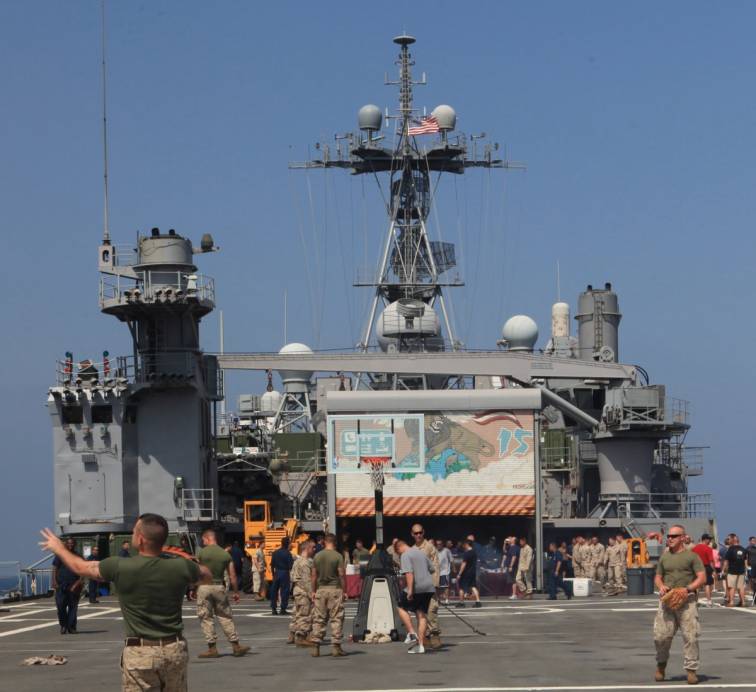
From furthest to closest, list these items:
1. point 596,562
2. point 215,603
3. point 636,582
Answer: point 596,562
point 636,582
point 215,603

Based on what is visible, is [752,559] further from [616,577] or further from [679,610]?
[679,610]

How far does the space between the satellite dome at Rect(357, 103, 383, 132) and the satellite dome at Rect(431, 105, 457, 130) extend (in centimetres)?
260

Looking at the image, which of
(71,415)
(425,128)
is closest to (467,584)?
(71,415)

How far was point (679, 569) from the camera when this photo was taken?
57.3ft

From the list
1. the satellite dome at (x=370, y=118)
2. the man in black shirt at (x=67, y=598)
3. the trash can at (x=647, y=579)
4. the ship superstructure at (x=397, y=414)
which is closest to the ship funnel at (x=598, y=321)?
the ship superstructure at (x=397, y=414)

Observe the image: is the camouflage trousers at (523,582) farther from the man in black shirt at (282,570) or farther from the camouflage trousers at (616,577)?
the man in black shirt at (282,570)

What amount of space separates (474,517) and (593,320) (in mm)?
18432

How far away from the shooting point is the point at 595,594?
139ft

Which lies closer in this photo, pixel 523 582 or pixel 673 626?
pixel 673 626

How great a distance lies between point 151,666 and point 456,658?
1053cm

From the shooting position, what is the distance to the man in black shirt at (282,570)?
28.9 meters

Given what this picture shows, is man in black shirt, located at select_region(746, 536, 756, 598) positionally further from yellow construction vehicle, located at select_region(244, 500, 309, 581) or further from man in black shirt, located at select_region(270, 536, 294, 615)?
yellow construction vehicle, located at select_region(244, 500, 309, 581)

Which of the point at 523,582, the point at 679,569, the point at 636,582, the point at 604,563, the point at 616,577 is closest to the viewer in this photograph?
the point at 679,569

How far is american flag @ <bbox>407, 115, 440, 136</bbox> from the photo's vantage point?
Result: 68.5 meters
